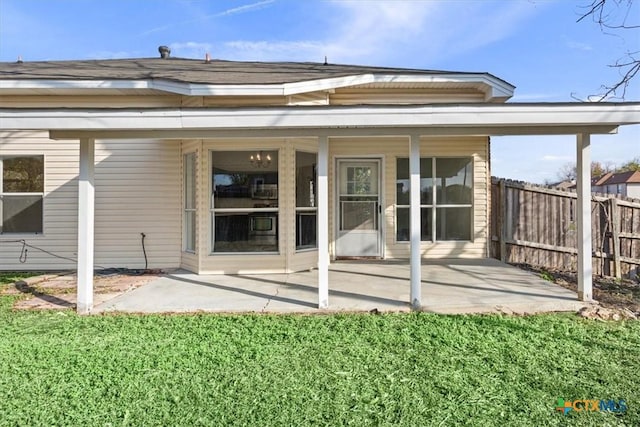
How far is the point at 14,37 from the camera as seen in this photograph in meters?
11.1

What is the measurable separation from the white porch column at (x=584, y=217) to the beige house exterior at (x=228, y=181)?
1.79 meters

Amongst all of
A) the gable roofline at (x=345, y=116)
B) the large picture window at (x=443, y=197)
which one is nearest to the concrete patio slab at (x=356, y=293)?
the large picture window at (x=443, y=197)

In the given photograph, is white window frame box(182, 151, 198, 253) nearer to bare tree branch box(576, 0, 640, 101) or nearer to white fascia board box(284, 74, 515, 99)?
white fascia board box(284, 74, 515, 99)

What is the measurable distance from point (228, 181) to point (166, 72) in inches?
106

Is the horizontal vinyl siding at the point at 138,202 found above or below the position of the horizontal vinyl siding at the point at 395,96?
below

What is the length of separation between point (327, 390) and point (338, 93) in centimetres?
630

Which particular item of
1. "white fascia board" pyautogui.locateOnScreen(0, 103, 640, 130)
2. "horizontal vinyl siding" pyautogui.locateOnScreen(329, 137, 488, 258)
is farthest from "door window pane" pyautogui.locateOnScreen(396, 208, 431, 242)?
"white fascia board" pyautogui.locateOnScreen(0, 103, 640, 130)

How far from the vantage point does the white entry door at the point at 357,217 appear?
8.43m

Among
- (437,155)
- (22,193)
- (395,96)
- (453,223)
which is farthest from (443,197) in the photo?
(22,193)

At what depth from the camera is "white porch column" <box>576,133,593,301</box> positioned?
15.7 ft

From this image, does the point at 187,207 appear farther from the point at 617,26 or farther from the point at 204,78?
the point at 617,26

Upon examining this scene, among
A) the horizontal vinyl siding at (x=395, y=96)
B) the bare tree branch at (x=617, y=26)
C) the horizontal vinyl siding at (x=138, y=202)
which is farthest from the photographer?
the horizontal vinyl siding at (x=395, y=96)

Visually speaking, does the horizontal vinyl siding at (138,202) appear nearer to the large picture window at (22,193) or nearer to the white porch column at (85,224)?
the large picture window at (22,193)

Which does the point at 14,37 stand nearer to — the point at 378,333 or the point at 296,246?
the point at 296,246
